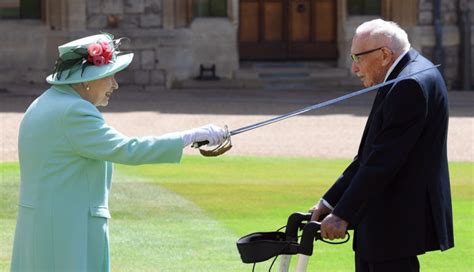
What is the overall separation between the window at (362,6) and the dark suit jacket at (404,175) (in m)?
18.0

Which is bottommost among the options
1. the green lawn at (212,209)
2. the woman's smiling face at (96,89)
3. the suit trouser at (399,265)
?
the green lawn at (212,209)

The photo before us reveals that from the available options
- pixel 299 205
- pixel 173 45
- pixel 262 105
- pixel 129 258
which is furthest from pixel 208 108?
pixel 129 258

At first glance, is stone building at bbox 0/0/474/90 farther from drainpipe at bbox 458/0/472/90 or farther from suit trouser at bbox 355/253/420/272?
suit trouser at bbox 355/253/420/272

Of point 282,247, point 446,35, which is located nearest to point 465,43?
point 446,35

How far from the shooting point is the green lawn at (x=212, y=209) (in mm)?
8867

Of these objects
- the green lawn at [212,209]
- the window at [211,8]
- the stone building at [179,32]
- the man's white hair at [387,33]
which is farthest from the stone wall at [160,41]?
the man's white hair at [387,33]

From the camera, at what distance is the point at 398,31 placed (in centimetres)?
538

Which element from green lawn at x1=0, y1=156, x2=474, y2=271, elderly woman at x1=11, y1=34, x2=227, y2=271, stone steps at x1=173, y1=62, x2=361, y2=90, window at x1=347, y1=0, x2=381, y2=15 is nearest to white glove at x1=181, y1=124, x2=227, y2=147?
elderly woman at x1=11, y1=34, x2=227, y2=271

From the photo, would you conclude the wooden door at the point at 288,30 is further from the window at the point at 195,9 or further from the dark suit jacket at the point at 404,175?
the dark suit jacket at the point at 404,175

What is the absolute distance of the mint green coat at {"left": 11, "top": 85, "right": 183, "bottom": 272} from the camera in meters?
5.07

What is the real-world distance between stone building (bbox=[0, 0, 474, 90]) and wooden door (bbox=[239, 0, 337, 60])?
0.41 feet

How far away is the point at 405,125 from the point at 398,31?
0.43 metres

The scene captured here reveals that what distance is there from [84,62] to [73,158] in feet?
1.30

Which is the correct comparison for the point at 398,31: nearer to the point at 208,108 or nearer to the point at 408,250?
the point at 408,250
